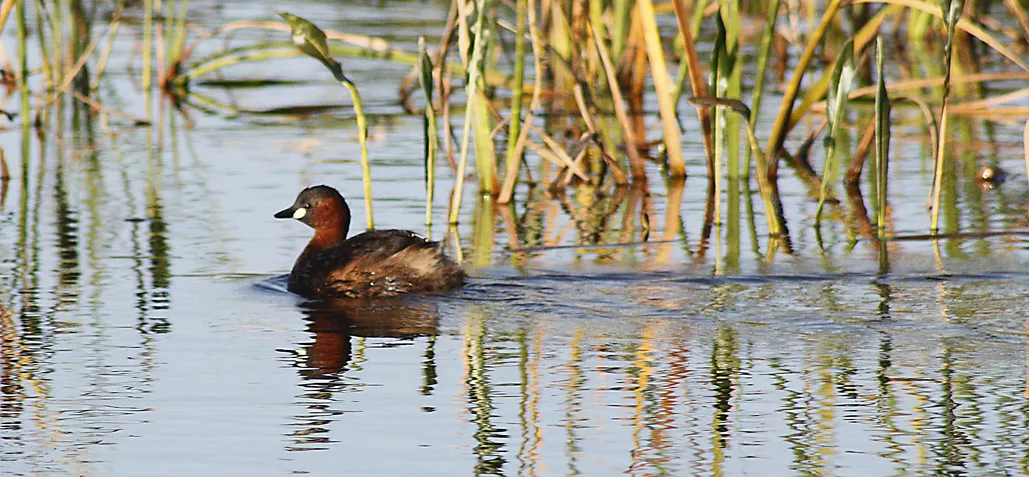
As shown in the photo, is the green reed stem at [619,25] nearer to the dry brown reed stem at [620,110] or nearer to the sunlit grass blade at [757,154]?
the dry brown reed stem at [620,110]

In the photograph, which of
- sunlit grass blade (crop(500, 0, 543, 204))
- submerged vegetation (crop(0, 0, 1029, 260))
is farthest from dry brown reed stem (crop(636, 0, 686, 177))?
sunlit grass blade (crop(500, 0, 543, 204))

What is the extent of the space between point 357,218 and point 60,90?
3.84 m

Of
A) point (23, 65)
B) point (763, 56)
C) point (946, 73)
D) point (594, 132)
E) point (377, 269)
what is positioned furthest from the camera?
point (23, 65)

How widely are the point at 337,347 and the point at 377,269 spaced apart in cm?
123

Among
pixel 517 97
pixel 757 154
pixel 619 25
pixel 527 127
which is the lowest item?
pixel 757 154

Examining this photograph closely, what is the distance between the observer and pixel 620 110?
10227 millimetres

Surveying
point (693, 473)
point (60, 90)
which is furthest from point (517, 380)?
point (60, 90)

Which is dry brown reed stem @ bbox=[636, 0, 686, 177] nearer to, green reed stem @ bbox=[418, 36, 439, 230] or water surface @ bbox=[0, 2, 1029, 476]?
water surface @ bbox=[0, 2, 1029, 476]

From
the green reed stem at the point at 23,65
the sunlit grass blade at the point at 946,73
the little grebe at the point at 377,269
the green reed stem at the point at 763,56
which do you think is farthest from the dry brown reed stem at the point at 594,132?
the green reed stem at the point at 23,65

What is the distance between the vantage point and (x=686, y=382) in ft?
19.3

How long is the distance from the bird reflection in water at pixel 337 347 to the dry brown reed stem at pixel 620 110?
2827 mm

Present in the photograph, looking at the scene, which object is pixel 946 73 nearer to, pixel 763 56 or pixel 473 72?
pixel 763 56

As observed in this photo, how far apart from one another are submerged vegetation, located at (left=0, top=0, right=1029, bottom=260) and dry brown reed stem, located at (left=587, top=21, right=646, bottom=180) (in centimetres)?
2

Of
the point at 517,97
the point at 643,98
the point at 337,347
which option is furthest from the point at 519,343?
the point at 643,98
